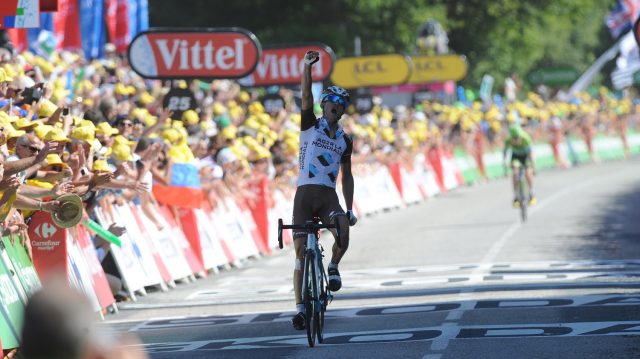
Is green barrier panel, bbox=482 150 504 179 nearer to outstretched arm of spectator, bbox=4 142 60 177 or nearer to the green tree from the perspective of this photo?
the green tree

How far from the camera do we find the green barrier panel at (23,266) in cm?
1186

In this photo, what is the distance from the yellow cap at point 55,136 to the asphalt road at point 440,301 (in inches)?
72.4

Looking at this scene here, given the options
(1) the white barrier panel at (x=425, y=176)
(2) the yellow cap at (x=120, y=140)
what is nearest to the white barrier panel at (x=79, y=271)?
(2) the yellow cap at (x=120, y=140)

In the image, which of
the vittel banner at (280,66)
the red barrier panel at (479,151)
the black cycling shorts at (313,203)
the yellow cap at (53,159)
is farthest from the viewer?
the red barrier panel at (479,151)

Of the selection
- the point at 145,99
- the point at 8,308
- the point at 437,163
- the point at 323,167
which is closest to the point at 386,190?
the point at 437,163

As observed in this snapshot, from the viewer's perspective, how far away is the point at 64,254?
13.6 metres

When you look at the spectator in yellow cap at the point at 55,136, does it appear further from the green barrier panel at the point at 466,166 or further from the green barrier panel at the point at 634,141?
the green barrier panel at the point at 634,141

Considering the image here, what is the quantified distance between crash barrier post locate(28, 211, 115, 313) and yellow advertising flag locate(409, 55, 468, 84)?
90.9 ft

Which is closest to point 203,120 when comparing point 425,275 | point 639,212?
point 425,275

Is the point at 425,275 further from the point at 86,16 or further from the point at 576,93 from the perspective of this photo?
the point at 576,93

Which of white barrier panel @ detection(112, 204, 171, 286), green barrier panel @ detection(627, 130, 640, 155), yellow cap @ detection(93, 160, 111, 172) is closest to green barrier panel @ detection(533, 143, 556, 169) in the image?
green barrier panel @ detection(627, 130, 640, 155)

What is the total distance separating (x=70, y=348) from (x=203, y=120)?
18122mm

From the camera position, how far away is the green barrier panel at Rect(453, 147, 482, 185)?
1676 inches

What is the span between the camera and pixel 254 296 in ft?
52.9
